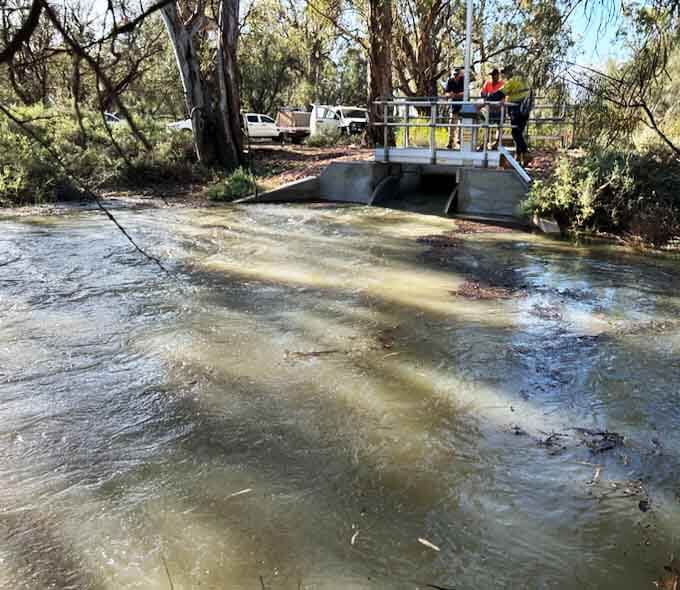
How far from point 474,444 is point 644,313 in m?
4.31

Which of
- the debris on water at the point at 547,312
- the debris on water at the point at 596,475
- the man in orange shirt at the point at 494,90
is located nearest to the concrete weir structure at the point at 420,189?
the man in orange shirt at the point at 494,90

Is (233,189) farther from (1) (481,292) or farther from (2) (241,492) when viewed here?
(2) (241,492)

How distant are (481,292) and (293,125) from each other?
2786 cm

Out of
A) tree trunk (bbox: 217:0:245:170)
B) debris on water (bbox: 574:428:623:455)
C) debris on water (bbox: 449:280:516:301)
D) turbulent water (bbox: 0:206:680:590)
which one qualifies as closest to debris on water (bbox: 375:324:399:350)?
turbulent water (bbox: 0:206:680:590)

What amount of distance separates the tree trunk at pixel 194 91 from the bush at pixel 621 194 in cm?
1206

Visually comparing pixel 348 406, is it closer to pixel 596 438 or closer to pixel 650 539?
pixel 596 438

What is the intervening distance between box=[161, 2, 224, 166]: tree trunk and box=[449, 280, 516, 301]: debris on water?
1370 cm

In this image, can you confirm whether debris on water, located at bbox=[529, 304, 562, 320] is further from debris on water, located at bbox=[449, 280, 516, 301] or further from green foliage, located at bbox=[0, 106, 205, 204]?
green foliage, located at bbox=[0, 106, 205, 204]

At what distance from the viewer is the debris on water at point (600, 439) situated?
4676 millimetres

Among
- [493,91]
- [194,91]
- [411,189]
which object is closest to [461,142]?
[493,91]

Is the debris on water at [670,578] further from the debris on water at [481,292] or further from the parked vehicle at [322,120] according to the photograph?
the parked vehicle at [322,120]

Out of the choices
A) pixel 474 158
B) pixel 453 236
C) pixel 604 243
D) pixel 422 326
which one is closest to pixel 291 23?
pixel 474 158

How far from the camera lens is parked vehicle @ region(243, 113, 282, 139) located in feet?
110

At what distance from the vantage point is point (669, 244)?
11.6 meters
